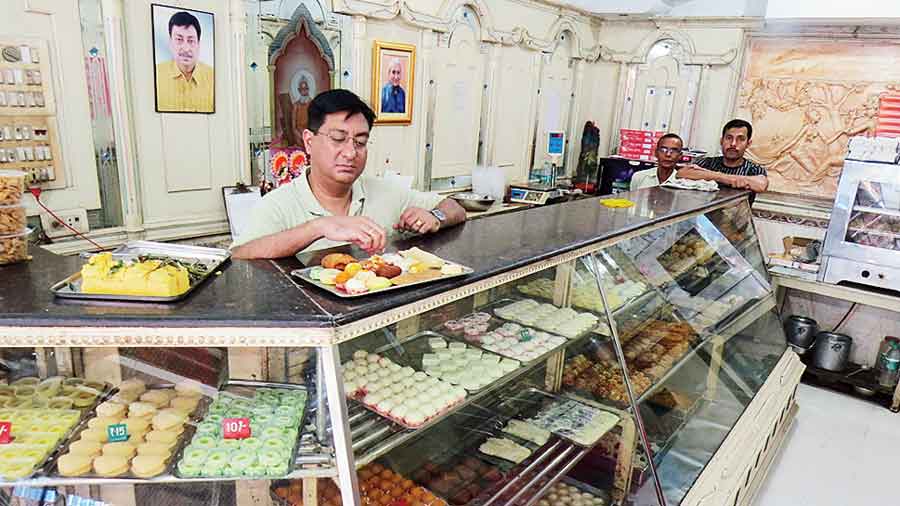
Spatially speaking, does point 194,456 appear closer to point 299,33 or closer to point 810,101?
point 299,33

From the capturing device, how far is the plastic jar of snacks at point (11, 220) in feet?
4.61

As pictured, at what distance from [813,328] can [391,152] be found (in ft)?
12.8

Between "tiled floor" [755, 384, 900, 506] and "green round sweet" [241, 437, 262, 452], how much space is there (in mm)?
2971

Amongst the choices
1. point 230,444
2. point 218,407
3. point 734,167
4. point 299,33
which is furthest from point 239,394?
point 734,167

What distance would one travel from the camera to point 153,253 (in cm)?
156

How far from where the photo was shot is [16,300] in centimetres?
118

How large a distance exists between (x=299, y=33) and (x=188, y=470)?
3.17 m

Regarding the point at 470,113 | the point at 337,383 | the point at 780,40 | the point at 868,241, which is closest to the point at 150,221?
the point at 337,383

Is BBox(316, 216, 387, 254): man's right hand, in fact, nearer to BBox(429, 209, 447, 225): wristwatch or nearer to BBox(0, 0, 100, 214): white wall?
BBox(429, 209, 447, 225): wristwatch

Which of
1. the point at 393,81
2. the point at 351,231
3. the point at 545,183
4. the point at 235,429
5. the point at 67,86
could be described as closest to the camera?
the point at 235,429

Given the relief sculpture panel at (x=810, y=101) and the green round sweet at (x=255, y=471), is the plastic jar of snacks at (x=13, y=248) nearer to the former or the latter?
the green round sweet at (x=255, y=471)

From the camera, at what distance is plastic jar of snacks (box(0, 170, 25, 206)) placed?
1391 millimetres

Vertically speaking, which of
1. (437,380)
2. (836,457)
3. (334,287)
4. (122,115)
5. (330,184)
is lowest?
(836,457)

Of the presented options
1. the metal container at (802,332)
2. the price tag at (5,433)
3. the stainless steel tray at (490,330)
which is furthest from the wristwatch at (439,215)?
the metal container at (802,332)
